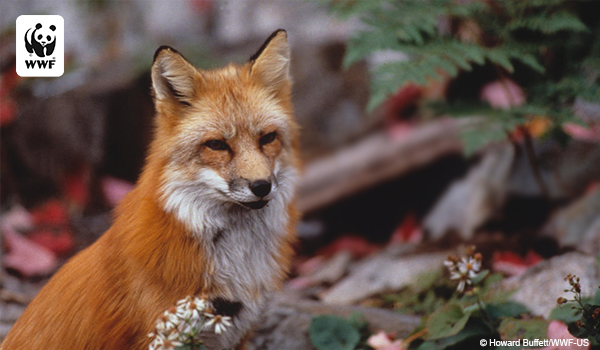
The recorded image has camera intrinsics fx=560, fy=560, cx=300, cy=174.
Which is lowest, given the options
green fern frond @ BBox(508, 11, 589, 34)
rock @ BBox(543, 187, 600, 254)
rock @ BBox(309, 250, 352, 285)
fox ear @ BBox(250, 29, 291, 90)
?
rock @ BBox(309, 250, 352, 285)

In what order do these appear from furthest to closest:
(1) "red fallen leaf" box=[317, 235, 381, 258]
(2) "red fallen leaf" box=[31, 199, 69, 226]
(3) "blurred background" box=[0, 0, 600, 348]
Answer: (1) "red fallen leaf" box=[317, 235, 381, 258] < (2) "red fallen leaf" box=[31, 199, 69, 226] < (3) "blurred background" box=[0, 0, 600, 348]

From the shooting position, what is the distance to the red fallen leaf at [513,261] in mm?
3986

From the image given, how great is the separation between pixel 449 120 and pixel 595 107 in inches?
50.1

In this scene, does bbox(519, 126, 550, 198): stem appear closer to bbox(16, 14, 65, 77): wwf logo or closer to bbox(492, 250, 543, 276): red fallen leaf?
bbox(492, 250, 543, 276): red fallen leaf

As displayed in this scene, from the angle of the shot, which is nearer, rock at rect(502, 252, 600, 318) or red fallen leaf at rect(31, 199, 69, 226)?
rock at rect(502, 252, 600, 318)

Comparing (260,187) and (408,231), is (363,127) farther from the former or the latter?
(260,187)

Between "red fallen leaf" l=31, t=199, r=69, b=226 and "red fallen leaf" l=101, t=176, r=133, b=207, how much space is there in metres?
0.38

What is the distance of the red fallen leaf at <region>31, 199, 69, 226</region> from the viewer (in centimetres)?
480

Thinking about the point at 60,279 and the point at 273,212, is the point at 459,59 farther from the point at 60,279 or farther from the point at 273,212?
the point at 60,279

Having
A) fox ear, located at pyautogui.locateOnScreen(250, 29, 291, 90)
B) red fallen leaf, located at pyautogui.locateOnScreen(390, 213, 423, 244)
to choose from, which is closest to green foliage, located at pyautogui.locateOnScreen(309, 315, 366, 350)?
fox ear, located at pyautogui.locateOnScreen(250, 29, 291, 90)

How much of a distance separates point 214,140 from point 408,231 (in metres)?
3.19

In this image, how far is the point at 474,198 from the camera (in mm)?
4871

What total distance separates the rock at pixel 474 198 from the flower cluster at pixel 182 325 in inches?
114

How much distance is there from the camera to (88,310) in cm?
264
